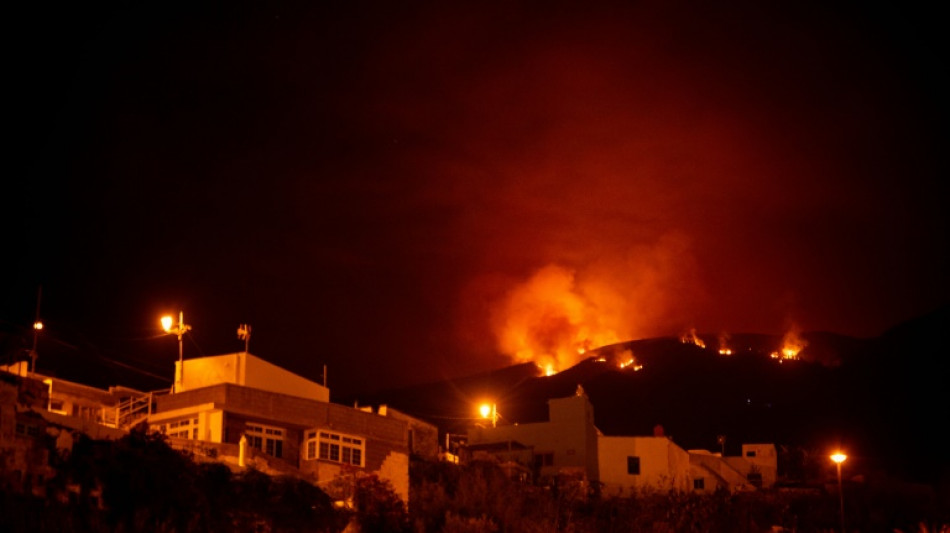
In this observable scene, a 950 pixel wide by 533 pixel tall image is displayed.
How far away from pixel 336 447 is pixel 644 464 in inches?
1055

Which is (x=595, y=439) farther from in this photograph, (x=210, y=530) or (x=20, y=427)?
(x=20, y=427)

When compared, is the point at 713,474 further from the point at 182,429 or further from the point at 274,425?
the point at 182,429

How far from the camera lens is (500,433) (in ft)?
205

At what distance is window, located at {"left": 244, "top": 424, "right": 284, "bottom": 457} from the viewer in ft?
115

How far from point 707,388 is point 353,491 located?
10502cm

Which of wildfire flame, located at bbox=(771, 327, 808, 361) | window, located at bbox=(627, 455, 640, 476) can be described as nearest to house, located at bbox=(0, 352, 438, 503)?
window, located at bbox=(627, 455, 640, 476)

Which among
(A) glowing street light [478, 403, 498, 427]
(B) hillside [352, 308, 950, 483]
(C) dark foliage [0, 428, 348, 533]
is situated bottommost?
(C) dark foliage [0, 428, 348, 533]

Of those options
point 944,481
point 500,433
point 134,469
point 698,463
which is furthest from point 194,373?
point 944,481

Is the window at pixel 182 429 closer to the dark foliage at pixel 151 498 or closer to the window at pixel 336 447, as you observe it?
the window at pixel 336 447

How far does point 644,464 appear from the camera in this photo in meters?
59.2

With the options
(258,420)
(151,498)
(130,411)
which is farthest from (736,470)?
(151,498)

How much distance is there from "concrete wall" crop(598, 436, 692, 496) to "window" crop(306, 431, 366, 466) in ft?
76.3

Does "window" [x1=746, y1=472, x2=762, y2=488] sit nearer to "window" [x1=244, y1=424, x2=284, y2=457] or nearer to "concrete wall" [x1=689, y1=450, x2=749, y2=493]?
"concrete wall" [x1=689, y1=450, x2=749, y2=493]

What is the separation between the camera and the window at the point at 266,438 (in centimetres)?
3503
